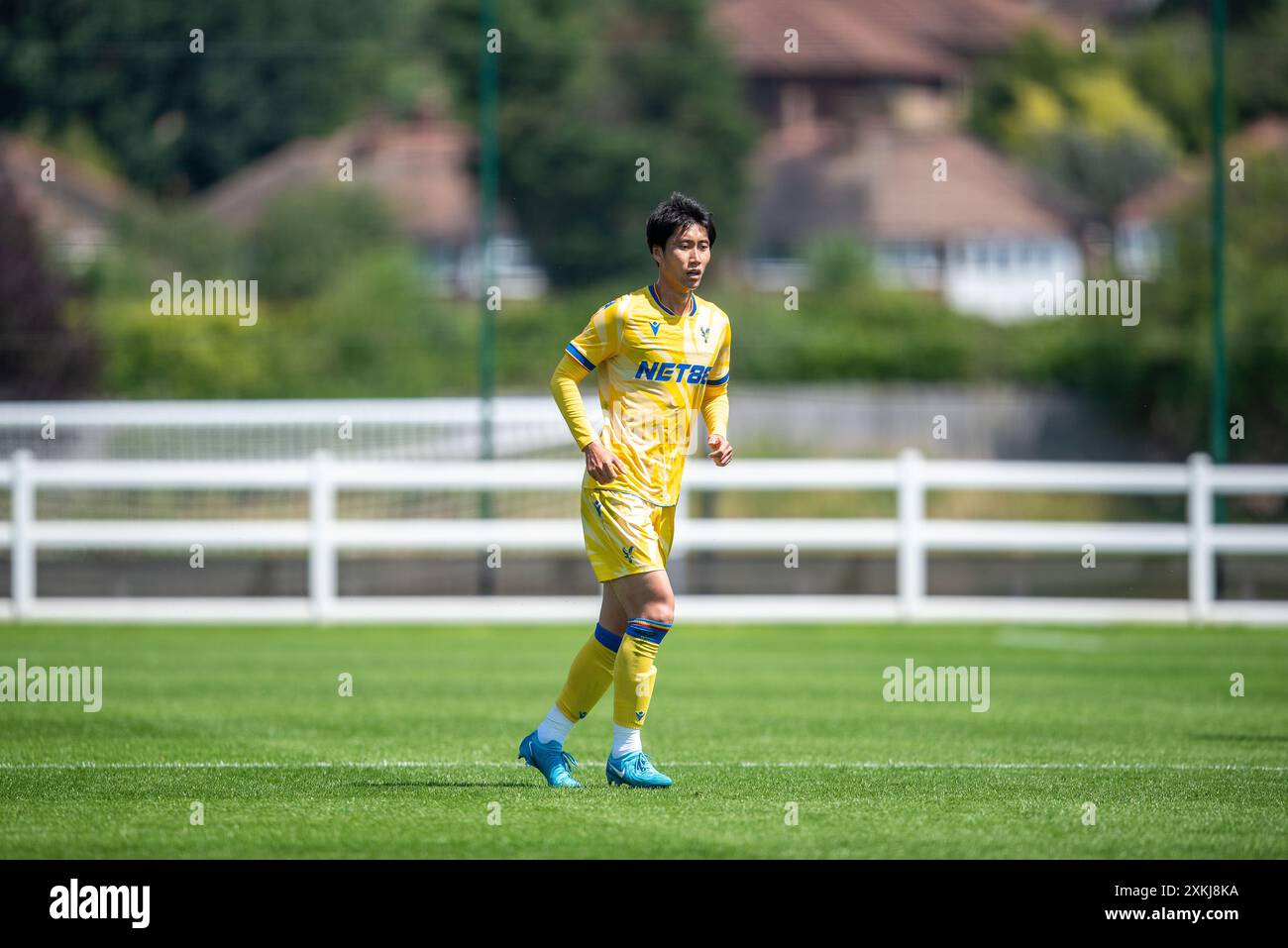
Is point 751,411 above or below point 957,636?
above

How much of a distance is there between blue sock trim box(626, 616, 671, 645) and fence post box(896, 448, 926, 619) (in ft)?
31.3

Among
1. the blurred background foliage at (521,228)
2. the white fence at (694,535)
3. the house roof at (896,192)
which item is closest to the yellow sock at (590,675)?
the white fence at (694,535)

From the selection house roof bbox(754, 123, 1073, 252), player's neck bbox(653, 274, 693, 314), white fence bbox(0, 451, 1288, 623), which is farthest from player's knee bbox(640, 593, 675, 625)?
house roof bbox(754, 123, 1073, 252)

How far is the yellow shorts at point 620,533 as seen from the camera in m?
7.21

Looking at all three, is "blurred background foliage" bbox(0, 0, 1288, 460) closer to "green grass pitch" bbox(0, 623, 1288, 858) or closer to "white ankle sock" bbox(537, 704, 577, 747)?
"green grass pitch" bbox(0, 623, 1288, 858)

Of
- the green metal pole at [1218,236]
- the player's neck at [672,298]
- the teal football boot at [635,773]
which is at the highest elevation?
the green metal pole at [1218,236]

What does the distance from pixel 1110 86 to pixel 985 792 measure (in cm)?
5514

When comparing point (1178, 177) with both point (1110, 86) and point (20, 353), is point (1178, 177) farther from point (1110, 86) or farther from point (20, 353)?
point (20, 353)

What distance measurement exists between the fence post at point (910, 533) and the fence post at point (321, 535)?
4.98 meters

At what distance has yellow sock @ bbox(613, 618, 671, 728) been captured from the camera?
7.28 meters

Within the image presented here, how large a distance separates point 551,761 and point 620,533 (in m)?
1.00

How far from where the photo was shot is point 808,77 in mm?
64875

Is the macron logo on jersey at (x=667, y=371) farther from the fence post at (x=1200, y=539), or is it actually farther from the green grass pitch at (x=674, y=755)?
the fence post at (x=1200, y=539)
